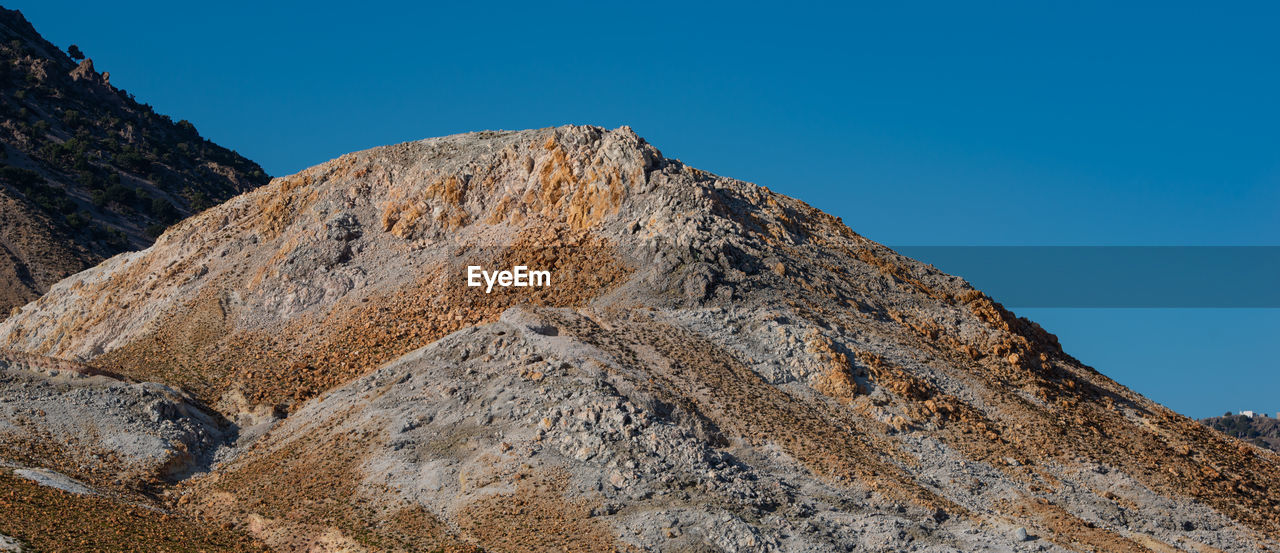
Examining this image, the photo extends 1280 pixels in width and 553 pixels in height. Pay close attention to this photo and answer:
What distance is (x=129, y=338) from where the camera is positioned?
40.1 metres

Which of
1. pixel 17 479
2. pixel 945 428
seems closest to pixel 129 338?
pixel 17 479

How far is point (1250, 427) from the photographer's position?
9562 centimetres

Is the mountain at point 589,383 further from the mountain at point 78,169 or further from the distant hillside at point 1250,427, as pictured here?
the distant hillside at point 1250,427

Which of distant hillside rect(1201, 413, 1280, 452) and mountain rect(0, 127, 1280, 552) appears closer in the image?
mountain rect(0, 127, 1280, 552)

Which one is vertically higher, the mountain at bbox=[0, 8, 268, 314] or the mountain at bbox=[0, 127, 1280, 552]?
the mountain at bbox=[0, 8, 268, 314]

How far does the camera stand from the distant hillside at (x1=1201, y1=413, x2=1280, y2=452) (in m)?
90.8

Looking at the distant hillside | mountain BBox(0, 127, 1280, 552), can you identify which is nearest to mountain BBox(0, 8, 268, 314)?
mountain BBox(0, 127, 1280, 552)

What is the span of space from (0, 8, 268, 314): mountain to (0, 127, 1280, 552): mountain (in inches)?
872

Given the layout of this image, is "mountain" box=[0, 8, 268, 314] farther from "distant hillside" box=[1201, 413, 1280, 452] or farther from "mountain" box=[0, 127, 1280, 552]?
"distant hillside" box=[1201, 413, 1280, 452]

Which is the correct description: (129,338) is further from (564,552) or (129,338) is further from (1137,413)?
(1137,413)

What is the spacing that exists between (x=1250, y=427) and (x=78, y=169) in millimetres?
80386

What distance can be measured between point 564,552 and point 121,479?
37.2ft

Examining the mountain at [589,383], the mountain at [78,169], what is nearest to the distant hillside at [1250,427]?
the mountain at [589,383]

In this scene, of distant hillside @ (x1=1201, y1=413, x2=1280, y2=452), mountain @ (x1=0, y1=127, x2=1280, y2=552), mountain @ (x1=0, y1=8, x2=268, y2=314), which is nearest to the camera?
mountain @ (x1=0, y1=127, x2=1280, y2=552)
